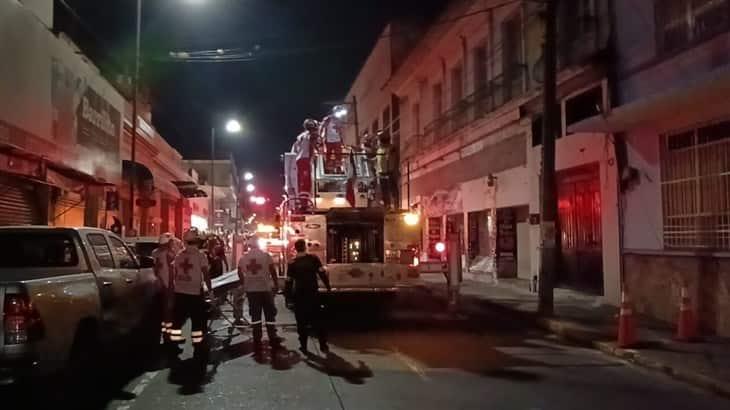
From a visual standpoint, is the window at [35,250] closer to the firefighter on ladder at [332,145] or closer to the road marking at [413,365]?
the road marking at [413,365]

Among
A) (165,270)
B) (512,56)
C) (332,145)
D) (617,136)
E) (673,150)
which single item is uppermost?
(512,56)

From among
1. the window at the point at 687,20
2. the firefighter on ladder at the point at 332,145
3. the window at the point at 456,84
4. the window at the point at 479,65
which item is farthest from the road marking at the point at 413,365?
the window at the point at 456,84

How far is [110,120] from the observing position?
22.9m

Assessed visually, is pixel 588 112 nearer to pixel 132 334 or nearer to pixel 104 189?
pixel 132 334

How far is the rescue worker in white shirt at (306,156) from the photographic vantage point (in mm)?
18016

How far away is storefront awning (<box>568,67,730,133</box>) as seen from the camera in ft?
36.4

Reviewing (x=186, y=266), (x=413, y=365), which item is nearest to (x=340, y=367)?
(x=413, y=365)

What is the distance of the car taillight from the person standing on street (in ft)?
16.9

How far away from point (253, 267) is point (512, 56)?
47.1 ft

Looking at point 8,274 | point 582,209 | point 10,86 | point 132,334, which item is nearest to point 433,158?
point 582,209

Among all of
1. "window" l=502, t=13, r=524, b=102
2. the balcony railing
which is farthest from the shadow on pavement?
"window" l=502, t=13, r=524, b=102

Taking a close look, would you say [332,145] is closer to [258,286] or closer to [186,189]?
[258,286]

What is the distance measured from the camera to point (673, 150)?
14.0 metres

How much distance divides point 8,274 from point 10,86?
24.9 feet
